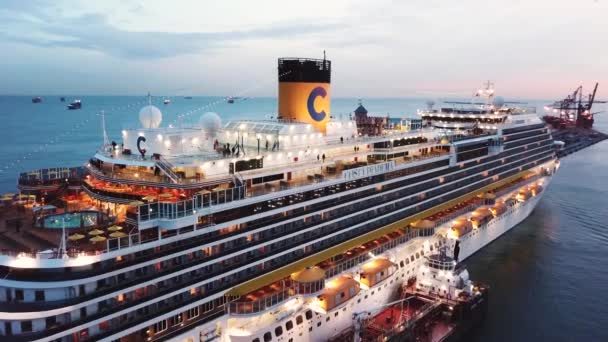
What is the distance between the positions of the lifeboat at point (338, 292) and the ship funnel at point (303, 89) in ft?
42.9

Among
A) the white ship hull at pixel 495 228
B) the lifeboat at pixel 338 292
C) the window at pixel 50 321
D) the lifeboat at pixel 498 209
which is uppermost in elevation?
the window at pixel 50 321

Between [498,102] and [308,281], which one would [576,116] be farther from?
[308,281]

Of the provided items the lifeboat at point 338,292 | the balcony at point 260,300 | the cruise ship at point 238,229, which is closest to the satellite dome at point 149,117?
the cruise ship at point 238,229

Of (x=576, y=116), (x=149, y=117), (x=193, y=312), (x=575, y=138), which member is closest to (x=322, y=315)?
(x=193, y=312)

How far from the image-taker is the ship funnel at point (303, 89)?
35719mm

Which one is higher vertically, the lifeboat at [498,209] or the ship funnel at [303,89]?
the ship funnel at [303,89]

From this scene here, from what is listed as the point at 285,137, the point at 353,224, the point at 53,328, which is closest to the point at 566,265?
the point at 353,224

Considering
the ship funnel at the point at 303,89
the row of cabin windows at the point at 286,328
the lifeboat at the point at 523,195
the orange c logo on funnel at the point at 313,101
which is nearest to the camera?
the row of cabin windows at the point at 286,328

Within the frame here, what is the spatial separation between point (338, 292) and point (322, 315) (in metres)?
1.81

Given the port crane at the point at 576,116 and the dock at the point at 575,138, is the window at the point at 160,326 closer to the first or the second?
the dock at the point at 575,138

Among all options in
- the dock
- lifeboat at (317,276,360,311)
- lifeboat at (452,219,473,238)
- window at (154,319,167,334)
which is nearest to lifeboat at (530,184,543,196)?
lifeboat at (452,219,473,238)

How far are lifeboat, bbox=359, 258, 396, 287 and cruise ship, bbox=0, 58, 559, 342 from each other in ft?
0.32

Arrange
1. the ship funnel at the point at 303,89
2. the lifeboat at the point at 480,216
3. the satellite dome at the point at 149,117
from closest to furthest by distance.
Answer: the satellite dome at the point at 149,117
the ship funnel at the point at 303,89
the lifeboat at the point at 480,216

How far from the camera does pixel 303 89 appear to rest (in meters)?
36.1
